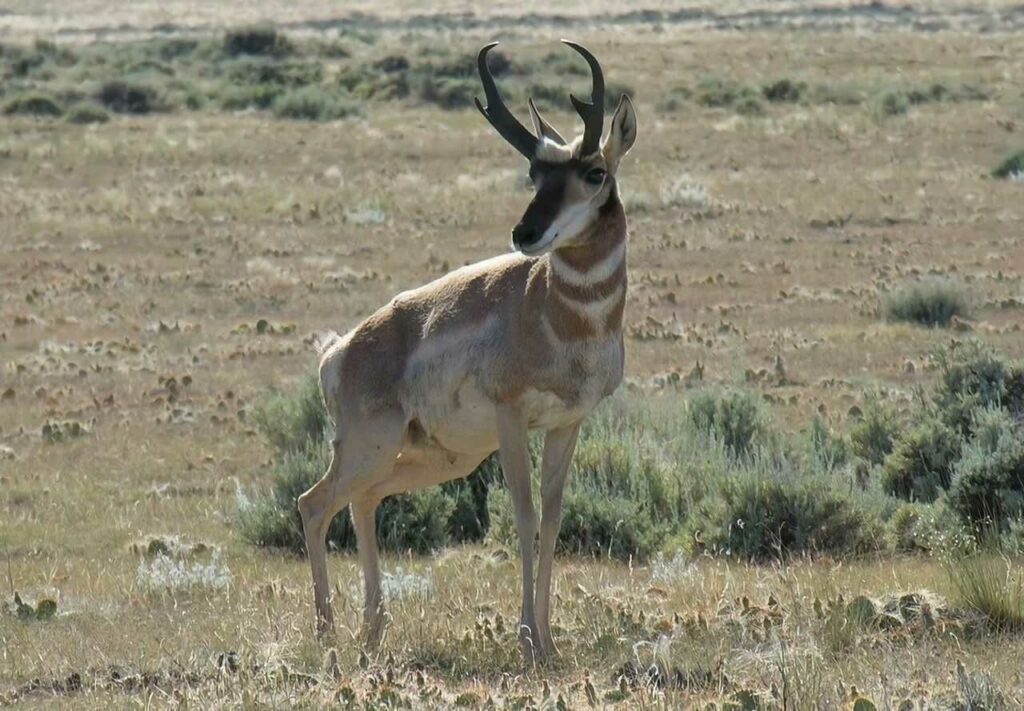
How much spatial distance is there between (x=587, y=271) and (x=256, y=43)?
211ft

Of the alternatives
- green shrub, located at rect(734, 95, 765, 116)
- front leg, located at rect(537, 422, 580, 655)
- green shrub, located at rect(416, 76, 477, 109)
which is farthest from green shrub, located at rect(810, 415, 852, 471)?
green shrub, located at rect(416, 76, 477, 109)

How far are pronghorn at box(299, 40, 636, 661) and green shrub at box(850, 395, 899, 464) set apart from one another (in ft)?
17.3

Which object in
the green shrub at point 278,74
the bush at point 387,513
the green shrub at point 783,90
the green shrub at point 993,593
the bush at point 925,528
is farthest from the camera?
the green shrub at point 278,74

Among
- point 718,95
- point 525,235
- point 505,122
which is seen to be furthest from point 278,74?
point 525,235

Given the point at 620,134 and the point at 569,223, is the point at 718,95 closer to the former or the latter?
the point at 620,134

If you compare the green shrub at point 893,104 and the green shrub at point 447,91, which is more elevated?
the green shrub at point 893,104

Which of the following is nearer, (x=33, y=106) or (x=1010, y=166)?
(x=1010, y=166)

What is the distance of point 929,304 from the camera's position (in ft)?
63.3

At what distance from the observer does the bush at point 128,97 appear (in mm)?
50125

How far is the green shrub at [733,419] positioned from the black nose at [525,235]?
19.7 feet

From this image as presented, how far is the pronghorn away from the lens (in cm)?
692

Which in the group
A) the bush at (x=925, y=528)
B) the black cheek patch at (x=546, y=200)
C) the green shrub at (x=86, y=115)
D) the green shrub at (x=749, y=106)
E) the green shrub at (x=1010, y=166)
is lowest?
the green shrub at (x=749, y=106)

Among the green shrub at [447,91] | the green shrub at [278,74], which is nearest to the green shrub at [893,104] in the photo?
the green shrub at [447,91]

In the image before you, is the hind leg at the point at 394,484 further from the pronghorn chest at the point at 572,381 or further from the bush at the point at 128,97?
the bush at the point at 128,97
